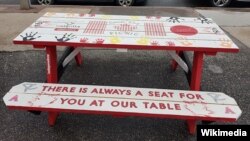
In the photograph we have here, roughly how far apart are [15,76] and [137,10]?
4090 mm

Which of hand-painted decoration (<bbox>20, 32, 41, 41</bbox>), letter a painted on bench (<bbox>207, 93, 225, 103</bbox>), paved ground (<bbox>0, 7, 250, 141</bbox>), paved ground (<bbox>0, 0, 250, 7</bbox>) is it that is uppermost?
hand-painted decoration (<bbox>20, 32, 41, 41</bbox>)

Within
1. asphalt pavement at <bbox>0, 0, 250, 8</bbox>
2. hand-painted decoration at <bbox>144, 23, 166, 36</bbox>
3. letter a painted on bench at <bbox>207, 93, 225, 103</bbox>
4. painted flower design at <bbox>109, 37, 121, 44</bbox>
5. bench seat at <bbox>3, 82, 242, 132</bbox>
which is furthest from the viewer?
asphalt pavement at <bbox>0, 0, 250, 8</bbox>

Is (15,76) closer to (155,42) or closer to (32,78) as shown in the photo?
(32,78)

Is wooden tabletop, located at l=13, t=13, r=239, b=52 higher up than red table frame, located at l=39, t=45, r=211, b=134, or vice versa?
wooden tabletop, located at l=13, t=13, r=239, b=52

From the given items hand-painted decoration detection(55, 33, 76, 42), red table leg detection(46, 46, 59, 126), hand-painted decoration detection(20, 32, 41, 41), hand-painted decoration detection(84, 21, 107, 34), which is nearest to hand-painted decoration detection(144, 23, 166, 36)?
hand-painted decoration detection(84, 21, 107, 34)

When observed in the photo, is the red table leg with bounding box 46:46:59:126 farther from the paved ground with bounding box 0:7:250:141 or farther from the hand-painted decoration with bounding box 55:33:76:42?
the hand-painted decoration with bounding box 55:33:76:42

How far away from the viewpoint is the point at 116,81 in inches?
151

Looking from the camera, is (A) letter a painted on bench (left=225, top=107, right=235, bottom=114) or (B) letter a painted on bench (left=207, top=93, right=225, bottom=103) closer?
(A) letter a painted on bench (left=225, top=107, right=235, bottom=114)

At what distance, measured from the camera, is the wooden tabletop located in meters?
2.73

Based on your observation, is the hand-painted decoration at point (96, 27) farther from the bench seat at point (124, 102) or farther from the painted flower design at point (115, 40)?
the bench seat at point (124, 102)

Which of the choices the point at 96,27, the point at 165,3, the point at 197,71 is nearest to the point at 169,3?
the point at 165,3

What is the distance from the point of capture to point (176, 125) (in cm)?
303

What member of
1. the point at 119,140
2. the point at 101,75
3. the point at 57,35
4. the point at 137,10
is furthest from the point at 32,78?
the point at 137,10

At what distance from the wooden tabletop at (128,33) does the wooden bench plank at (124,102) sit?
0.39 metres
